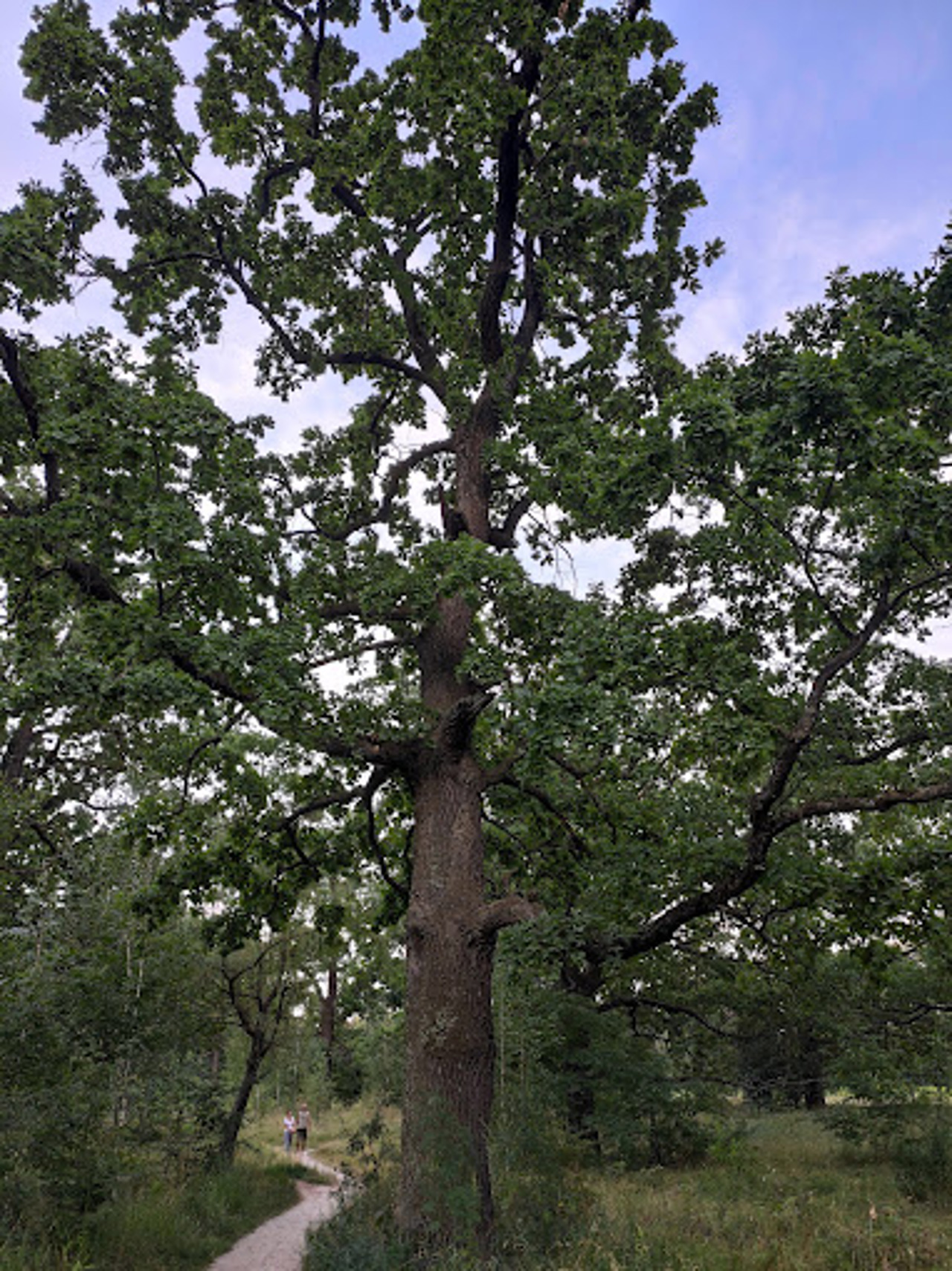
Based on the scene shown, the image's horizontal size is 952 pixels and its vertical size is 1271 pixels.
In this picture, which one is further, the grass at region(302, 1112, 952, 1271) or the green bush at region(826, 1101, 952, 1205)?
→ the green bush at region(826, 1101, 952, 1205)

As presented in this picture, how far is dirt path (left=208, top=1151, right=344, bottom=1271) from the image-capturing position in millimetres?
9891

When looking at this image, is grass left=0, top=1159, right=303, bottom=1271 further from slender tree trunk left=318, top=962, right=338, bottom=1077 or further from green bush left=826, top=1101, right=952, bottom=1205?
slender tree trunk left=318, top=962, right=338, bottom=1077

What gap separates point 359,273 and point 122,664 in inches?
307

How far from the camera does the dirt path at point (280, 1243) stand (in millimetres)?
9891

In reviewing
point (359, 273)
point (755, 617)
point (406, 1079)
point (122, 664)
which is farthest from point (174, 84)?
point (406, 1079)

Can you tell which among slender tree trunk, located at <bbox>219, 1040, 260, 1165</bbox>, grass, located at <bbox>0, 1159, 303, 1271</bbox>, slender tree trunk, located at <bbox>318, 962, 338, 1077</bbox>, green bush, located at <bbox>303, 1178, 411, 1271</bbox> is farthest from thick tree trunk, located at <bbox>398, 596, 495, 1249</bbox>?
slender tree trunk, located at <bbox>318, 962, 338, 1077</bbox>

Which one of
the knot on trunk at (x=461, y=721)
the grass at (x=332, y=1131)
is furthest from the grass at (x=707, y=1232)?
the knot on trunk at (x=461, y=721)

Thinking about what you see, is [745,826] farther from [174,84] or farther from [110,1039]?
[174,84]

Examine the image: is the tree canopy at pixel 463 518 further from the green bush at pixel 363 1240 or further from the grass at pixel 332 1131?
the grass at pixel 332 1131

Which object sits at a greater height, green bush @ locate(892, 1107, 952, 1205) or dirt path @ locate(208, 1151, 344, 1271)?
green bush @ locate(892, 1107, 952, 1205)

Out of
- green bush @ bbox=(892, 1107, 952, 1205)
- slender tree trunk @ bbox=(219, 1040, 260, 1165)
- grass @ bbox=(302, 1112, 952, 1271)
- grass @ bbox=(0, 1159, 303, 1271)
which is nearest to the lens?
grass @ bbox=(302, 1112, 952, 1271)

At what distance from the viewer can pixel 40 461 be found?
771 cm

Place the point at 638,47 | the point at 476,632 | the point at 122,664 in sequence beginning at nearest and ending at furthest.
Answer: the point at 122,664 < the point at 638,47 < the point at 476,632

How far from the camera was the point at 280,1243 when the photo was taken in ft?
37.7
